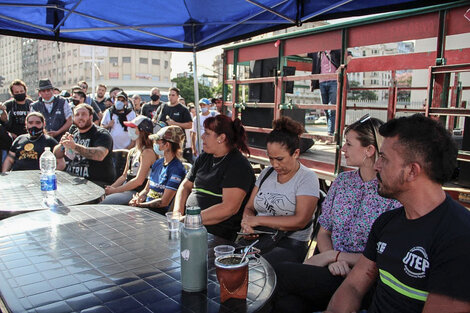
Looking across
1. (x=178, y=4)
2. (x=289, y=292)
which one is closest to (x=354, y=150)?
(x=289, y=292)

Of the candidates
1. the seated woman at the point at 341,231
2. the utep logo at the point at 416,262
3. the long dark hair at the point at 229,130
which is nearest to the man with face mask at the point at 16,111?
the long dark hair at the point at 229,130

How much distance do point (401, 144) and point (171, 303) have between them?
1.09 m

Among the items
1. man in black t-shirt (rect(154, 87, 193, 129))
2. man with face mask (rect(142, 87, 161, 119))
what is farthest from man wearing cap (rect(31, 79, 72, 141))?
man with face mask (rect(142, 87, 161, 119))

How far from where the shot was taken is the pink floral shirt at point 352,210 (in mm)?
2109

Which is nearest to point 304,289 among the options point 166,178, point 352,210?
point 352,210

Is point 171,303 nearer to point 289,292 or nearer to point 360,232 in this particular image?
point 289,292

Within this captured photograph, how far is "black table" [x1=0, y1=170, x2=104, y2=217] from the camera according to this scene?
2.71 metres

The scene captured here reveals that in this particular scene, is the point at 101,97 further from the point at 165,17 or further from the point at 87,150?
the point at 165,17

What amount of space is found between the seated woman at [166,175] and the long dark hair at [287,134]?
44.0 inches

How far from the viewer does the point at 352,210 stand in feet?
7.17

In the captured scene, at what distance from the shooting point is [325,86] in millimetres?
5273

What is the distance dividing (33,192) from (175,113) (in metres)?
4.23

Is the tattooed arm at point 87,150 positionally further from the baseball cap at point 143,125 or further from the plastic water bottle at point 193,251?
the plastic water bottle at point 193,251

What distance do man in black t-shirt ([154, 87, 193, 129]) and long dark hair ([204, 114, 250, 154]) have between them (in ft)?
13.6
